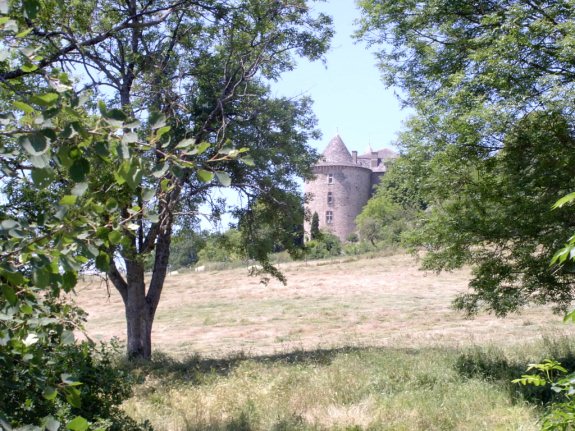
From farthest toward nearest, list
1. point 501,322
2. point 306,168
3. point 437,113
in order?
point 501,322, point 306,168, point 437,113

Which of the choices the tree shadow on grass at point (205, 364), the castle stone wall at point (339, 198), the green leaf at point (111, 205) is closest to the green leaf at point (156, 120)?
the green leaf at point (111, 205)

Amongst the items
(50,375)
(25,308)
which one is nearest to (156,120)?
(25,308)

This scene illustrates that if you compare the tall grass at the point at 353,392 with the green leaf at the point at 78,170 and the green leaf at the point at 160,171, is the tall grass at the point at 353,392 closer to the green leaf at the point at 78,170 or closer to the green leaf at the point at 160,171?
the green leaf at the point at 160,171

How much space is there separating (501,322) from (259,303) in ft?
44.0

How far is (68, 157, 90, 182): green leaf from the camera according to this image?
265 centimetres

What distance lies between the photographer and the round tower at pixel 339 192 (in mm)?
89000

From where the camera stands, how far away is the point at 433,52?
41.0ft

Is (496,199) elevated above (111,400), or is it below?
above

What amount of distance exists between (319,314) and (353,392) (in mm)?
16449

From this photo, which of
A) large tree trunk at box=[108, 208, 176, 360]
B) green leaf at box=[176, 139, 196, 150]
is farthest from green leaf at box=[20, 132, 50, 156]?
large tree trunk at box=[108, 208, 176, 360]

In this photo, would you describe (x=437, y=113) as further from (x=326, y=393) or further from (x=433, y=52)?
(x=326, y=393)

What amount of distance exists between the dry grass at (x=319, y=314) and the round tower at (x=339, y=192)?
42878mm

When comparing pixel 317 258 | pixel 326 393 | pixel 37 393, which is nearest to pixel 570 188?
pixel 326 393

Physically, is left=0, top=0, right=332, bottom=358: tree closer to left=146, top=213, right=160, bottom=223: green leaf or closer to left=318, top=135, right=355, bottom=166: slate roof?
left=146, top=213, right=160, bottom=223: green leaf
